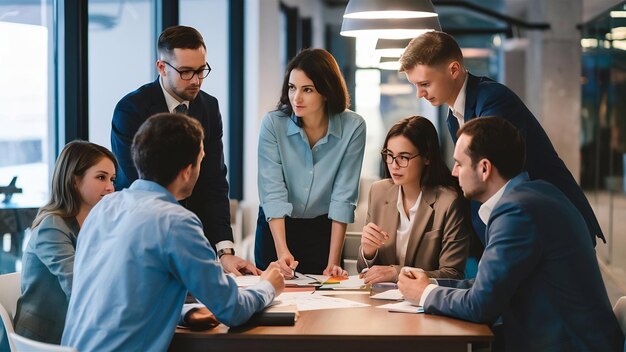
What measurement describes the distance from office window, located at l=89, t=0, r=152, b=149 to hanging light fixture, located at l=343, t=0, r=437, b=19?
1.47m

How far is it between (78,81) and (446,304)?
7.91ft

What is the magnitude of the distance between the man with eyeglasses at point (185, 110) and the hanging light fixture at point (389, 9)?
79cm

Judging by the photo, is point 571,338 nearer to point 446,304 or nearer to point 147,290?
point 446,304

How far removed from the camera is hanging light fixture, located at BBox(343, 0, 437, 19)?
421 cm

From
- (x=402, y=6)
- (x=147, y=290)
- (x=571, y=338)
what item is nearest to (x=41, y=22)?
(x=402, y=6)

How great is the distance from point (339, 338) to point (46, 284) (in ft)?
3.93

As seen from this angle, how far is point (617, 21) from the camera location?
8469mm

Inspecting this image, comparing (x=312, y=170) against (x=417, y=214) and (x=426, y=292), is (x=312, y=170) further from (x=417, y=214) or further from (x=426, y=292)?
(x=426, y=292)

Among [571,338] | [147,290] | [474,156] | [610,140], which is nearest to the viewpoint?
[147,290]

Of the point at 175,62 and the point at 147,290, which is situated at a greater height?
the point at 175,62

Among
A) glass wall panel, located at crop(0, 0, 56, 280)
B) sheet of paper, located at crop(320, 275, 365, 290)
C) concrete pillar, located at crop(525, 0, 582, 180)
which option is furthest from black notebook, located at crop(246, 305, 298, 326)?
concrete pillar, located at crop(525, 0, 582, 180)

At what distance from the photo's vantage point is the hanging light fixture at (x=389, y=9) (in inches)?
166

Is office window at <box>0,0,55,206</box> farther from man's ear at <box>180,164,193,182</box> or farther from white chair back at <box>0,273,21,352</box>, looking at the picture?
man's ear at <box>180,164,193,182</box>

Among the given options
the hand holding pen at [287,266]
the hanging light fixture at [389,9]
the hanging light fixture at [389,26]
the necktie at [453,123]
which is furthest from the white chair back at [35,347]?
the hanging light fixture at [389,26]
